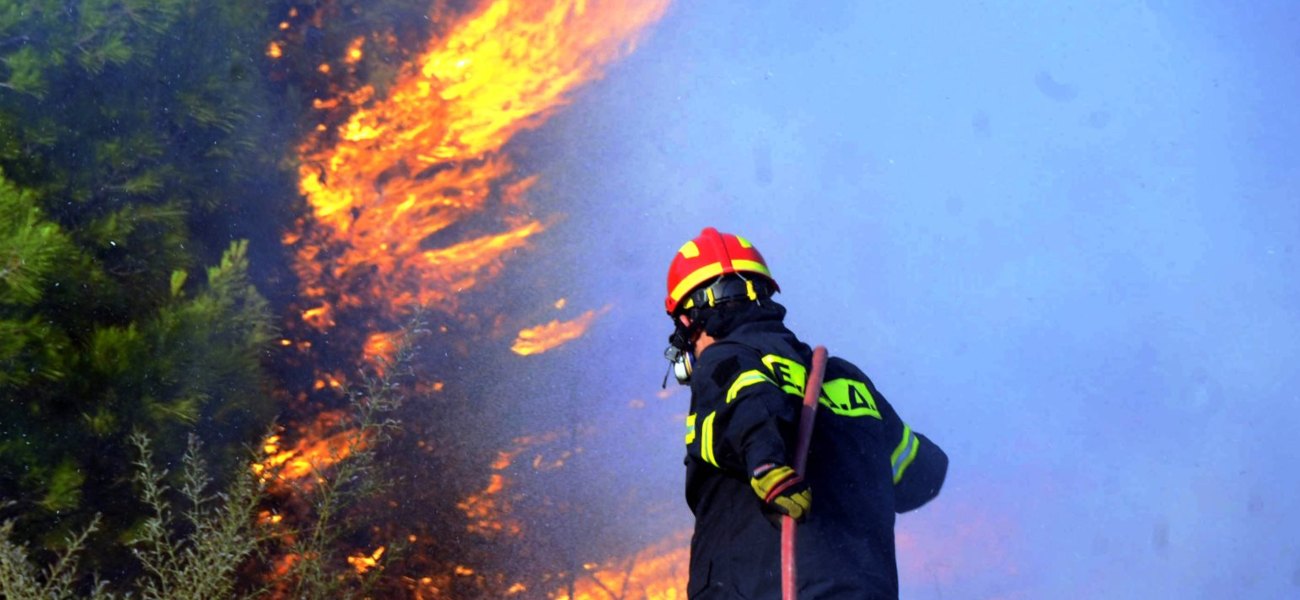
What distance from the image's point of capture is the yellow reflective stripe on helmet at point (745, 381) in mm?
2559

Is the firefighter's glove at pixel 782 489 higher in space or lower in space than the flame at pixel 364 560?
lower

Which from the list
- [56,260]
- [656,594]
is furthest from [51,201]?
[656,594]

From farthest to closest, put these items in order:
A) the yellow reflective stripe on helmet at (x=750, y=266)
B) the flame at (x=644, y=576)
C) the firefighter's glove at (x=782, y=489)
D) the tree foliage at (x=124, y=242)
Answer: the flame at (x=644, y=576) → the tree foliage at (x=124, y=242) → the yellow reflective stripe on helmet at (x=750, y=266) → the firefighter's glove at (x=782, y=489)

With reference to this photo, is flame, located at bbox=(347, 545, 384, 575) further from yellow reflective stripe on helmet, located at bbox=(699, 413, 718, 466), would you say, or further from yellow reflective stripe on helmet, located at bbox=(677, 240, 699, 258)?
yellow reflective stripe on helmet, located at bbox=(699, 413, 718, 466)

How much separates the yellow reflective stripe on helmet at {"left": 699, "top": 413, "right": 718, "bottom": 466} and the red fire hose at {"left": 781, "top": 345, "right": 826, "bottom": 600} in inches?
7.4

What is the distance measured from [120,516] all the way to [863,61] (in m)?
3.82

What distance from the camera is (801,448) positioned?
8.43 ft

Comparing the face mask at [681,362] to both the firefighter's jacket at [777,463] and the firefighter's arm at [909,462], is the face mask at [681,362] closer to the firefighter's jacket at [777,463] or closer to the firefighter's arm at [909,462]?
the firefighter's jacket at [777,463]

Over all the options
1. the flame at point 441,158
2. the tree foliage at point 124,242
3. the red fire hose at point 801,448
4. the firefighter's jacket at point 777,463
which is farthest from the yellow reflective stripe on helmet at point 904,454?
the tree foliage at point 124,242

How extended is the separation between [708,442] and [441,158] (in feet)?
9.93

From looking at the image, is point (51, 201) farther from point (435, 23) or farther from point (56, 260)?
point (435, 23)

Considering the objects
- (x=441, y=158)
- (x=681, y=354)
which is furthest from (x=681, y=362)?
(x=441, y=158)

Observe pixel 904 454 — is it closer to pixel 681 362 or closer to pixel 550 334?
pixel 681 362

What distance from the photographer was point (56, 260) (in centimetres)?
416
